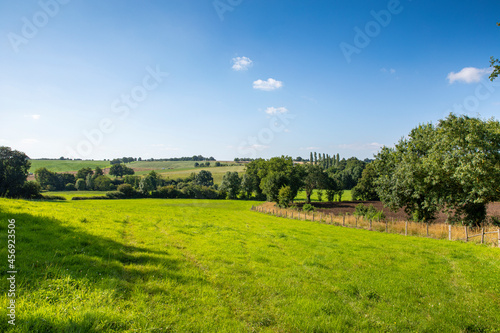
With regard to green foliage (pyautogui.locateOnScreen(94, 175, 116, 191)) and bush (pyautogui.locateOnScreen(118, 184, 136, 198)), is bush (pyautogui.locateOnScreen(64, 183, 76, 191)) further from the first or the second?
bush (pyautogui.locateOnScreen(118, 184, 136, 198))

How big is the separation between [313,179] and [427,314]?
266ft

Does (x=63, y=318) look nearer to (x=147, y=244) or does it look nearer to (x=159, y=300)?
(x=159, y=300)

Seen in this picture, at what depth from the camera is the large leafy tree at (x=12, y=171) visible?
6072cm

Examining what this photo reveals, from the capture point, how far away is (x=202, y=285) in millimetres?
7289

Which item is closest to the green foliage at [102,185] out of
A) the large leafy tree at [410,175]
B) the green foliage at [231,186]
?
the green foliage at [231,186]

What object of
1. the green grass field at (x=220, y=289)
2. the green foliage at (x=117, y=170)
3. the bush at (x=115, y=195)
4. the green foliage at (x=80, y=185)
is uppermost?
the green foliage at (x=117, y=170)

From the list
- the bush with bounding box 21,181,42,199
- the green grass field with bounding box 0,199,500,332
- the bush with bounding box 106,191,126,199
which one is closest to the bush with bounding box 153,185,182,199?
the bush with bounding box 106,191,126,199

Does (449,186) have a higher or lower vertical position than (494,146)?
lower

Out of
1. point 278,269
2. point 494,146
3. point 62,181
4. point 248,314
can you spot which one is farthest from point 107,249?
point 62,181

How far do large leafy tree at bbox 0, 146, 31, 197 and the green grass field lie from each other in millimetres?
72465

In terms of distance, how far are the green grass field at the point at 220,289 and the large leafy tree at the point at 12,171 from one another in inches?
2853

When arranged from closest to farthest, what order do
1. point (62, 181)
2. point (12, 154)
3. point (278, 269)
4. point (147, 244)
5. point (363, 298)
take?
point (363, 298), point (278, 269), point (147, 244), point (12, 154), point (62, 181)

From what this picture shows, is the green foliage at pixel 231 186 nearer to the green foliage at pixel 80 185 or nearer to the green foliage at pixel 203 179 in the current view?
the green foliage at pixel 203 179

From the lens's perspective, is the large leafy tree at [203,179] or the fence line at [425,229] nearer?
the fence line at [425,229]
